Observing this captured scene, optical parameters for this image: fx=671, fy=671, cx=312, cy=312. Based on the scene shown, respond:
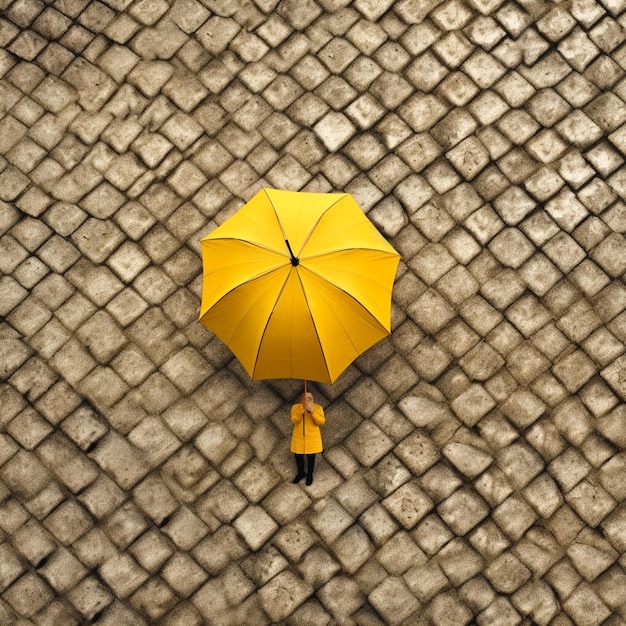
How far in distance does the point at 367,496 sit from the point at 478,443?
3.43 ft

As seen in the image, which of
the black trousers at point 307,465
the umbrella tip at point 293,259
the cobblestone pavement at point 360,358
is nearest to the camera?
the umbrella tip at point 293,259

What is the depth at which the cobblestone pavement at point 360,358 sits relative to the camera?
18.4 ft

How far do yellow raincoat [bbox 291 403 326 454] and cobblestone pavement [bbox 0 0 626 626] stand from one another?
41 cm

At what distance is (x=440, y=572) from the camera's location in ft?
18.3

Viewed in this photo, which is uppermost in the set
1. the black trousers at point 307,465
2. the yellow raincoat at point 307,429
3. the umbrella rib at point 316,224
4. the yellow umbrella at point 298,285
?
the umbrella rib at point 316,224

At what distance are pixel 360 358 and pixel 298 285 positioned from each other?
53.6 inches

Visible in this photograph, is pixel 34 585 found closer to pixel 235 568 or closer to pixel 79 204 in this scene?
pixel 235 568

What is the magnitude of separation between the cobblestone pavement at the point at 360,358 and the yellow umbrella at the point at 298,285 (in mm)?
877

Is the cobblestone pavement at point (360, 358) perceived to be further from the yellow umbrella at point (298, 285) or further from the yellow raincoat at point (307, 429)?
the yellow umbrella at point (298, 285)

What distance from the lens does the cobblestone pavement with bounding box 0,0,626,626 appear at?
5609 millimetres

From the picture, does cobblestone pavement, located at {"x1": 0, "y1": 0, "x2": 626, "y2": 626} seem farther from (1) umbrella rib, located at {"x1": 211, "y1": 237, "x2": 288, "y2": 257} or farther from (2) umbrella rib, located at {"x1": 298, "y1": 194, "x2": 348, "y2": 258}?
(1) umbrella rib, located at {"x1": 211, "y1": 237, "x2": 288, "y2": 257}

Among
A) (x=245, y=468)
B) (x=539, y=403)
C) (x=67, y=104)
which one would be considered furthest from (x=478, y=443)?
(x=67, y=104)

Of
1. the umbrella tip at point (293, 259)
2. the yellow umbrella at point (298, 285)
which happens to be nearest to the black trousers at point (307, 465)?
the yellow umbrella at point (298, 285)

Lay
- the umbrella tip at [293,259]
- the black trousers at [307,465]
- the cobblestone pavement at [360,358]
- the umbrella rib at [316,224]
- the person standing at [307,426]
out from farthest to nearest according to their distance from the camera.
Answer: the cobblestone pavement at [360,358] → the black trousers at [307,465] → the person standing at [307,426] → the umbrella rib at [316,224] → the umbrella tip at [293,259]
